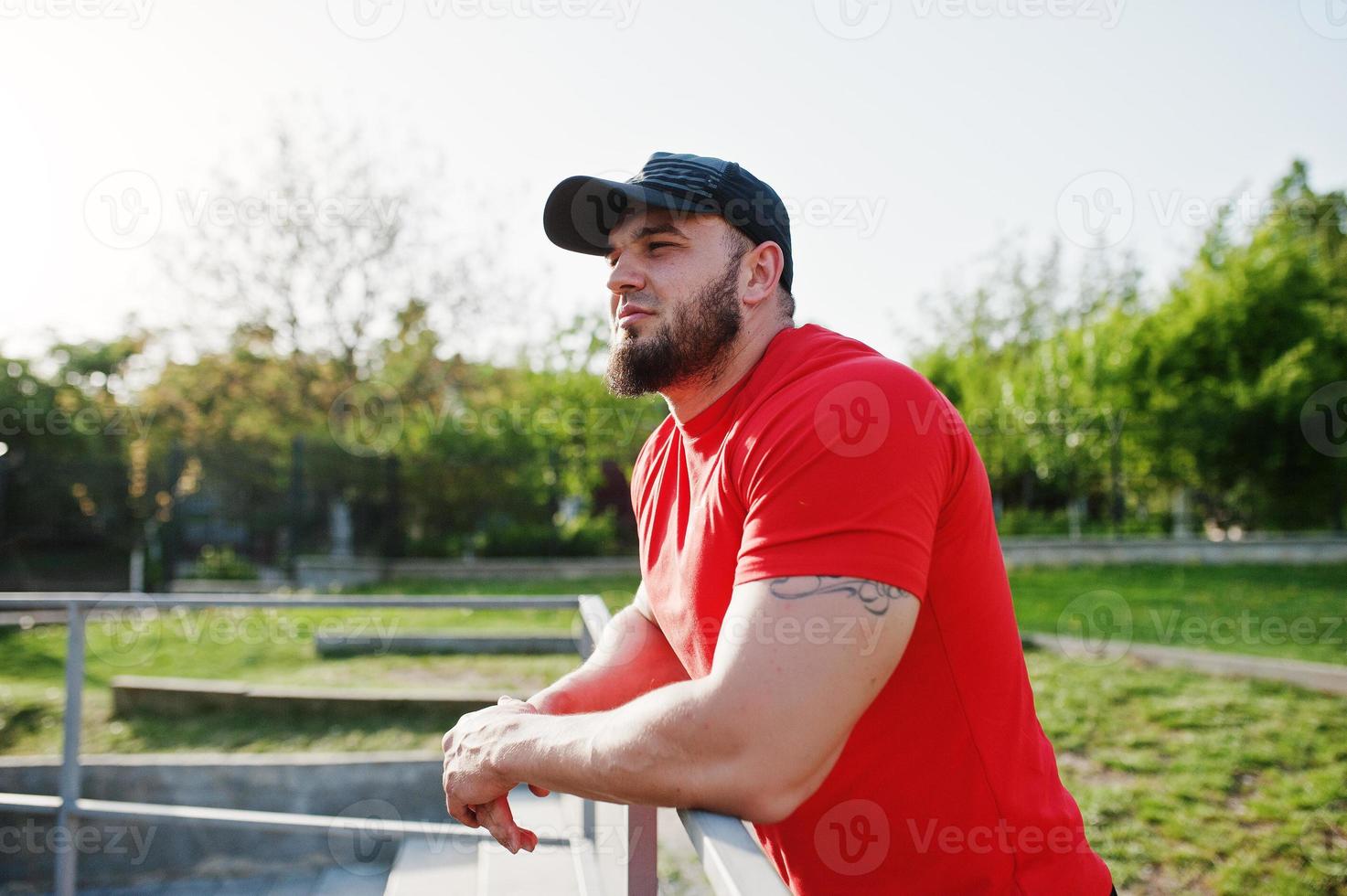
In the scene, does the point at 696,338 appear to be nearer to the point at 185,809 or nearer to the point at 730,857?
the point at 730,857

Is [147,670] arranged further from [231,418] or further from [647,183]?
[231,418]

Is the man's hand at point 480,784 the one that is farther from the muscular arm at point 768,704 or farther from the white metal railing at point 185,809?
the white metal railing at point 185,809

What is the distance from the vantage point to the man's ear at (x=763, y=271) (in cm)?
156

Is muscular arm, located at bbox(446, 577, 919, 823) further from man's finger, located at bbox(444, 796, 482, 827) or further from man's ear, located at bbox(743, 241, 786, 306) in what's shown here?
man's ear, located at bbox(743, 241, 786, 306)

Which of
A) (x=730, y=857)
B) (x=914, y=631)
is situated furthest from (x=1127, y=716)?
(x=730, y=857)

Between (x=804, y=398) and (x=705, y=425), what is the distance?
1.19ft

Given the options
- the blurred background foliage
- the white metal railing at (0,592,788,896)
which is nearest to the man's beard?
the white metal railing at (0,592,788,896)

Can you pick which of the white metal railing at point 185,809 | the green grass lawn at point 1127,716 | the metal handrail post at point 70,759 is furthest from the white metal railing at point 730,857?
the metal handrail post at point 70,759

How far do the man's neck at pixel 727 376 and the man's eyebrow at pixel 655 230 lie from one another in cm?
21

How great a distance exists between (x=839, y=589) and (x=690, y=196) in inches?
→ 31.4

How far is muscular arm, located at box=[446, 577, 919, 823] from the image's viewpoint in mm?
983

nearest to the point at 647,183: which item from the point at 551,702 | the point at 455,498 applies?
the point at 551,702

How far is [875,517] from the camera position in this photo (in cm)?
104

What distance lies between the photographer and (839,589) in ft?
3.30
